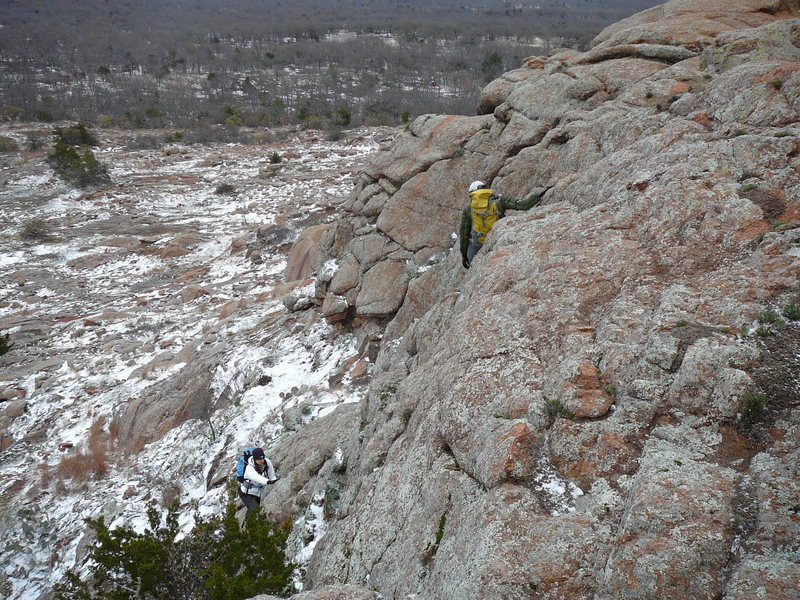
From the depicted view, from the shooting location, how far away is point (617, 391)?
420 cm

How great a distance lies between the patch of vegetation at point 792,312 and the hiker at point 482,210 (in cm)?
445

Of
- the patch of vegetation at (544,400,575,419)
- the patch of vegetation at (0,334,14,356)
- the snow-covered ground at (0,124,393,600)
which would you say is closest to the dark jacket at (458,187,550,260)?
the snow-covered ground at (0,124,393,600)

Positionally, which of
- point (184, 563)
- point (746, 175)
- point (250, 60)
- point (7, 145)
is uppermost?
point (250, 60)

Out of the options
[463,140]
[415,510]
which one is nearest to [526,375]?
[415,510]

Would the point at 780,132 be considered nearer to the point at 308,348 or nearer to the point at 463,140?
the point at 463,140

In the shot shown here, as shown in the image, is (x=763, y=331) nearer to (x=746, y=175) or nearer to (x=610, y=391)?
(x=610, y=391)

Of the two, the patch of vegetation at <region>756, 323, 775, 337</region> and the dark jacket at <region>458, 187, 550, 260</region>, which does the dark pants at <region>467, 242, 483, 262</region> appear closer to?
Result: the dark jacket at <region>458, 187, 550, 260</region>

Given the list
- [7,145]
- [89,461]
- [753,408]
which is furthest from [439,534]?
[7,145]

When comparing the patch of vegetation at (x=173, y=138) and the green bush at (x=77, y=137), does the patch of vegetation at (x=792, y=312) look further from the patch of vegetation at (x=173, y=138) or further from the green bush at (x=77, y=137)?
the green bush at (x=77, y=137)

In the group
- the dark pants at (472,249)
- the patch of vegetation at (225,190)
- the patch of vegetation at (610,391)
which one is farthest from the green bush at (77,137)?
the patch of vegetation at (610,391)

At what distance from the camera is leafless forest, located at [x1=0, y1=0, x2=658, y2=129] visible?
2164 inches

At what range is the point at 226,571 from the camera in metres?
4.95

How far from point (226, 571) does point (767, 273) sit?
617 centimetres

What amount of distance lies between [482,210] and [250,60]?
97.1m
